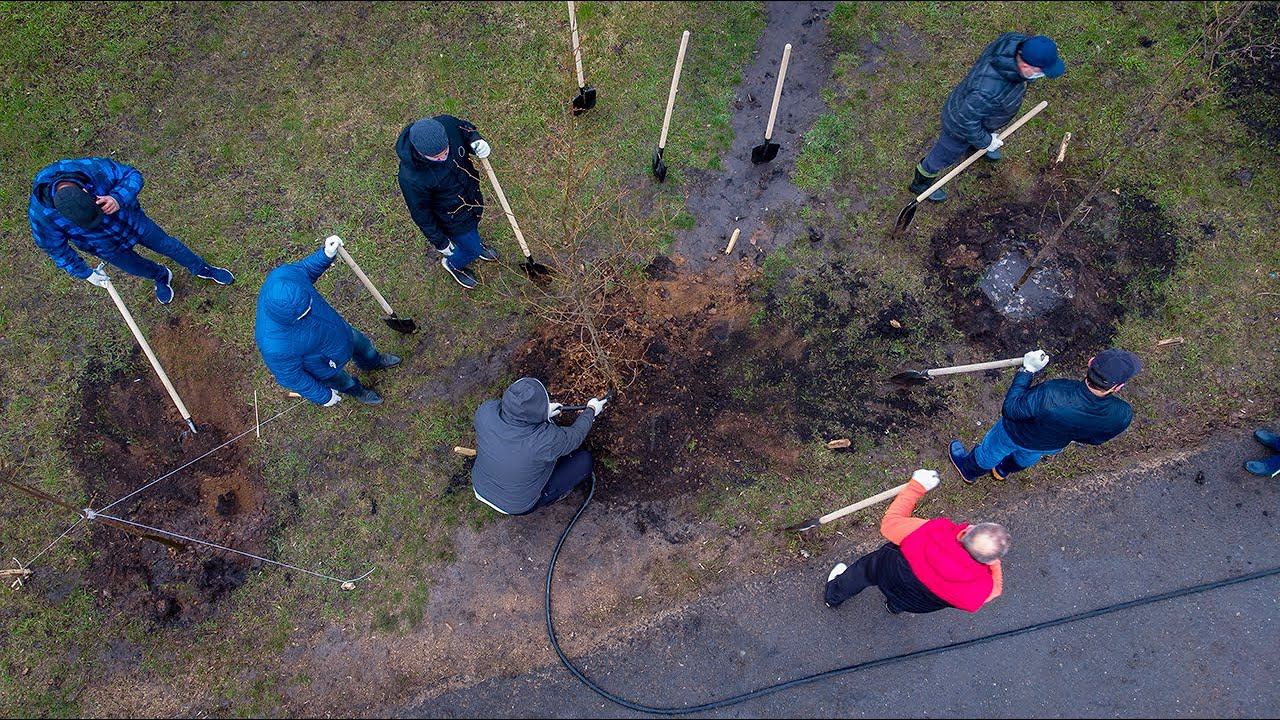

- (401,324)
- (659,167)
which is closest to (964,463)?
(659,167)

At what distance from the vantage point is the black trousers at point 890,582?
3.95 m

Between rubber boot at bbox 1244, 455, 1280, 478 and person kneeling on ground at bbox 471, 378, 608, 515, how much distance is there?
532 centimetres

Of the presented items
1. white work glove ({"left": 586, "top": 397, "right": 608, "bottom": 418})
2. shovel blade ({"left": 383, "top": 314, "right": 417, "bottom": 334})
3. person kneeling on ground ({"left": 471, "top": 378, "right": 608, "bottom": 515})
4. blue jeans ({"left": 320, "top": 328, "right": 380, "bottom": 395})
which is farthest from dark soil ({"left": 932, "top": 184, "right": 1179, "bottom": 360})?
blue jeans ({"left": 320, "top": 328, "right": 380, "bottom": 395})

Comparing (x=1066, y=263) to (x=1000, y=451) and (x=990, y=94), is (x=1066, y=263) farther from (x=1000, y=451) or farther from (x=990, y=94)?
(x=1000, y=451)

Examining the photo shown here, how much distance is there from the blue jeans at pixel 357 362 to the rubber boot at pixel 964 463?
4877 millimetres

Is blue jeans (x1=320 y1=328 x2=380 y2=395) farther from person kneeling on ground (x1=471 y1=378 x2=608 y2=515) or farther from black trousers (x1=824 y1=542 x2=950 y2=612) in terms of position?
black trousers (x1=824 y1=542 x2=950 y2=612)

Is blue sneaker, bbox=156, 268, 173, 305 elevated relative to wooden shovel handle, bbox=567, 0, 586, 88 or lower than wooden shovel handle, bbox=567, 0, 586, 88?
lower

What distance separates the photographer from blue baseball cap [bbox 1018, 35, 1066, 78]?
4.62 m

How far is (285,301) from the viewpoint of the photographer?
13.7ft

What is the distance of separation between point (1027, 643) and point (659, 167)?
5019 mm

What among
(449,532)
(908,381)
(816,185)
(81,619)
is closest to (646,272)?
(816,185)

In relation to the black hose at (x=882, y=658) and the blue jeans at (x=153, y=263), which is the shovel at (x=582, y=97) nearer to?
the blue jeans at (x=153, y=263)

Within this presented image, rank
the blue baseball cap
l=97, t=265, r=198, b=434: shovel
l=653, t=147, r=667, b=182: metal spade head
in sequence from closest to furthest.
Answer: the blue baseball cap < l=97, t=265, r=198, b=434: shovel < l=653, t=147, r=667, b=182: metal spade head

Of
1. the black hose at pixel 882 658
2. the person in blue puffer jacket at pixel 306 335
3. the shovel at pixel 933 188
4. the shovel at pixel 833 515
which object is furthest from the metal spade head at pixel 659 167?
the black hose at pixel 882 658
